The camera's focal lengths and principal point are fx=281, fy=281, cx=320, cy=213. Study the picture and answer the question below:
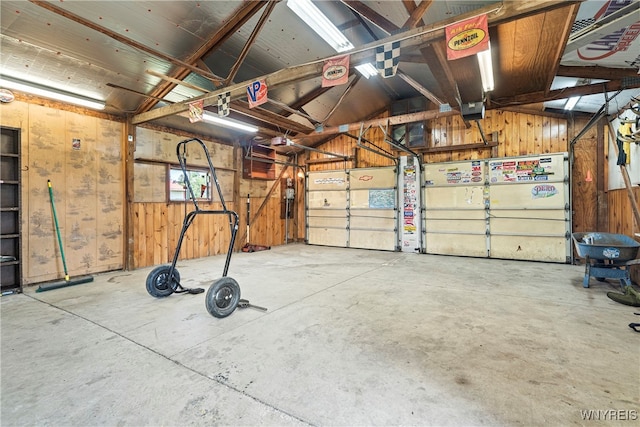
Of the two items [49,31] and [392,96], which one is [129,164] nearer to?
[49,31]

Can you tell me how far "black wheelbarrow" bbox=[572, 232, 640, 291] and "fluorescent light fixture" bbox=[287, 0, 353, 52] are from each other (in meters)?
4.51

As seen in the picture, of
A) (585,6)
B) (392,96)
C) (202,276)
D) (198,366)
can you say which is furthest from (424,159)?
(198,366)

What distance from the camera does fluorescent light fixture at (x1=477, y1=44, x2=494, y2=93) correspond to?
307 cm

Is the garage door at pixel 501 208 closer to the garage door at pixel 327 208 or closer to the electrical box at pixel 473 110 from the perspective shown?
the garage door at pixel 327 208

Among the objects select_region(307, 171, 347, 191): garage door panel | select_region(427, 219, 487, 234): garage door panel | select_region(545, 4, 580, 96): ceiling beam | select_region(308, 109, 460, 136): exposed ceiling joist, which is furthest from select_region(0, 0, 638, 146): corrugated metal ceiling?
select_region(307, 171, 347, 191): garage door panel

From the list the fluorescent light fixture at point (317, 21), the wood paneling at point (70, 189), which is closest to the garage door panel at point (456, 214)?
the fluorescent light fixture at point (317, 21)

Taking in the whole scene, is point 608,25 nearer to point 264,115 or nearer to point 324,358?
point 324,358

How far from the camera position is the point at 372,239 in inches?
325

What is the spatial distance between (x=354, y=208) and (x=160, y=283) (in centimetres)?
594

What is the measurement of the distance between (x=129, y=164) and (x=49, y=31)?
90.3 inches

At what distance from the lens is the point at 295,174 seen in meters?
9.70

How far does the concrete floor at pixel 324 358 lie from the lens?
159cm

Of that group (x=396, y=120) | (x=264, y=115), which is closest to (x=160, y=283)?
(x=264, y=115)

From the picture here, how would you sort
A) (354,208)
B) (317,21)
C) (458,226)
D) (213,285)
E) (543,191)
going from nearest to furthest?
(213,285)
(317,21)
(543,191)
(458,226)
(354,208)
